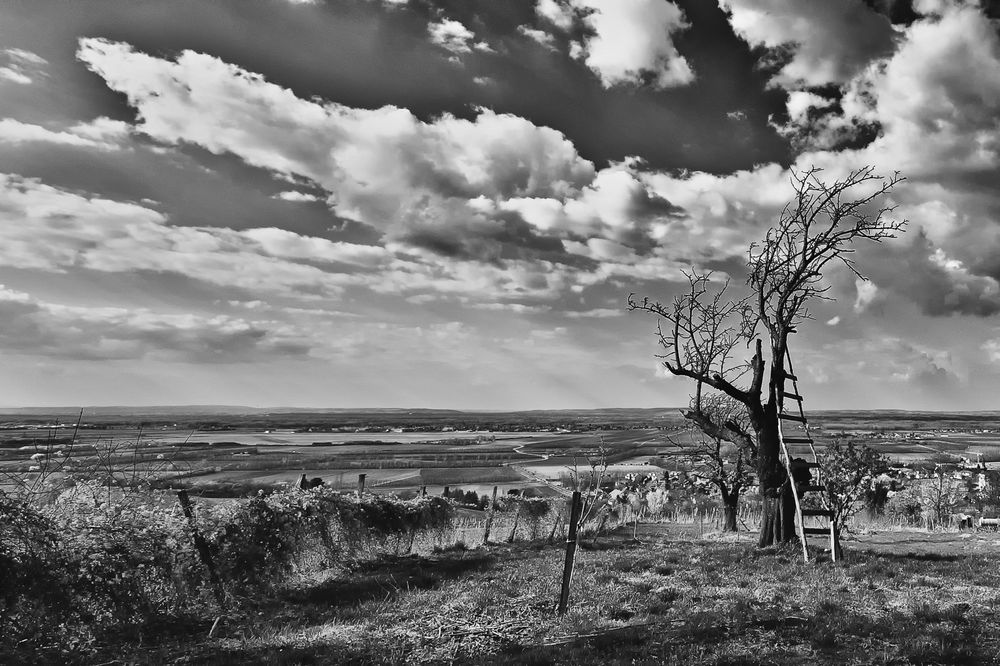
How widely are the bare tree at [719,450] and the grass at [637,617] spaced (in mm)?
3383

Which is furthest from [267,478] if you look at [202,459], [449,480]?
[202,459]

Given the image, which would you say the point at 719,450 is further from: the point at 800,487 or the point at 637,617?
the point at 637,617

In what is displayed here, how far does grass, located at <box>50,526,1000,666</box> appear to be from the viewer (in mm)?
8031

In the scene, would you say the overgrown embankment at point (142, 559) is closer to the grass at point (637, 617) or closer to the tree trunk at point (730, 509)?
the grass at point (637, 617)

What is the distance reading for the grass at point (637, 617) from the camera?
803cm

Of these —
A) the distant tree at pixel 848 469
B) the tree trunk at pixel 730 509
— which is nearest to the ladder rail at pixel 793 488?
the distant tree at pixel 848 469

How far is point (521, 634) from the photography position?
9.04m

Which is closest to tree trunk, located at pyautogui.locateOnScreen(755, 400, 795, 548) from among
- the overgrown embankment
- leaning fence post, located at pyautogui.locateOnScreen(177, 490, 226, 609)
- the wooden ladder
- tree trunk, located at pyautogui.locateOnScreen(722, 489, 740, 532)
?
the wooden ladder

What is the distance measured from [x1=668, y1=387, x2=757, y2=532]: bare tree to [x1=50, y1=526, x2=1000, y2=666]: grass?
11.1 ft

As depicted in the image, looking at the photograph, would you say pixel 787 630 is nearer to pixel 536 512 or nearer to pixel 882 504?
pixel 536 512

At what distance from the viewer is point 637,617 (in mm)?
9805

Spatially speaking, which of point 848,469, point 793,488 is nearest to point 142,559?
point 793,488

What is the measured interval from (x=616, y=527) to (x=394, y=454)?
54.9 metres

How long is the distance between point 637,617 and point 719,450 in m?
16.1
